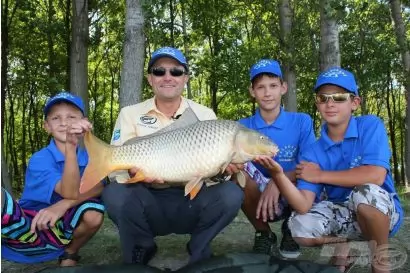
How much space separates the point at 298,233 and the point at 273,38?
38.3ft

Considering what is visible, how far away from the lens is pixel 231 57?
59.6 feet

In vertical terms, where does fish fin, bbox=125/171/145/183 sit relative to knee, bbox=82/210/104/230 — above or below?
above

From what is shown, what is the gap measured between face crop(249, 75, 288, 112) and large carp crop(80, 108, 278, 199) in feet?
3.85

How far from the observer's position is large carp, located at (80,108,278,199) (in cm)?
292

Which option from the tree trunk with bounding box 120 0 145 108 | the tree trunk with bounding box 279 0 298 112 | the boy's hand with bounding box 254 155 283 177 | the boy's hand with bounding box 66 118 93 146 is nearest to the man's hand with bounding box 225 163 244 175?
the boy's hand with bounding box 254 155 283 177

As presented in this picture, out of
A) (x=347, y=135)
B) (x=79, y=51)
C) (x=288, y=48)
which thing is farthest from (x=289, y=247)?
(x=288, y=48)

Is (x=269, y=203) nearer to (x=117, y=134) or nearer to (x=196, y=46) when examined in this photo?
(x=117, y=134)

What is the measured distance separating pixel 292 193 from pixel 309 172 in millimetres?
280

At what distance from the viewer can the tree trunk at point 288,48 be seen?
12500 mm

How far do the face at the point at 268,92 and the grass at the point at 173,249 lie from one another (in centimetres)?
127

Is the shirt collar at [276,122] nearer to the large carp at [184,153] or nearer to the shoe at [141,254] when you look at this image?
the large carp at [184,153]

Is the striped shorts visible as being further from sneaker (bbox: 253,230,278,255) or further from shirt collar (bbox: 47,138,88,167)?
sneaker (bbox: 253,230,278,255)

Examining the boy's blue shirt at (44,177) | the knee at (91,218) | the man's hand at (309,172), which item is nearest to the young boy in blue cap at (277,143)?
the man's hand at (309,172)

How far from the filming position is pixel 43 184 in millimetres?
3596
